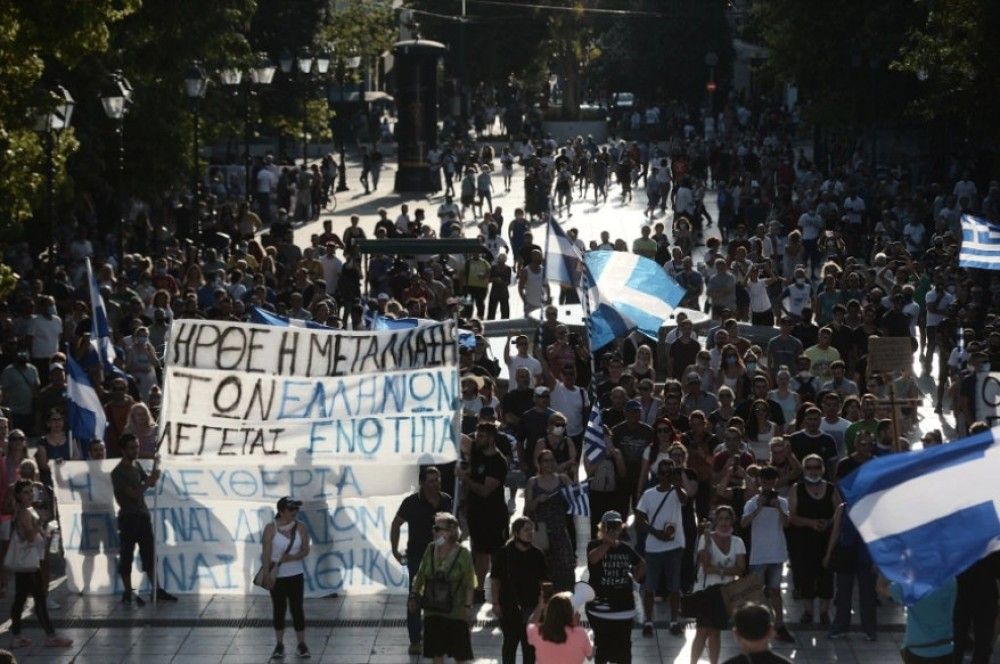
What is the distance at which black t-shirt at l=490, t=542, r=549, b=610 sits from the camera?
14344 millimetres

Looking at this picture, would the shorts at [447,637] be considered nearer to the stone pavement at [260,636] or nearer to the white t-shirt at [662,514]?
the stone pavement at [260,636]

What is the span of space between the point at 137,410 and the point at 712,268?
42.9 ft

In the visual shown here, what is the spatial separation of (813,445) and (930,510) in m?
6.31

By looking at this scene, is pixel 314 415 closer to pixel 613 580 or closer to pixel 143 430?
pixel 143 430

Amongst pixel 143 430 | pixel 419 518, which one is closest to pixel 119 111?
pixel 143 430

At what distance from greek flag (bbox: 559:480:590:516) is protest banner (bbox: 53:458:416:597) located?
143 cm

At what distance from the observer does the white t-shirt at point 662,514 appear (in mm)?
15750

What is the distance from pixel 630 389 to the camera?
63.5 ft

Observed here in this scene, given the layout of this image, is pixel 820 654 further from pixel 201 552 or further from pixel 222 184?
pixel 222 184

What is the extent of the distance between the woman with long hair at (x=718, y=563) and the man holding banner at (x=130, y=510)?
4654 mm

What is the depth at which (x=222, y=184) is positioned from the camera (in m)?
49.6

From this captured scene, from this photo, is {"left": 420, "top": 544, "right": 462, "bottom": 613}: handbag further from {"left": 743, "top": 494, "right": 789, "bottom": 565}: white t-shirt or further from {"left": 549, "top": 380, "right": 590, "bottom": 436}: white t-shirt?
{"left": 549, "top": 380, "right": 590, "bottom": 436}: white t-shirt

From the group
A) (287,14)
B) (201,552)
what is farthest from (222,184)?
(201,552)

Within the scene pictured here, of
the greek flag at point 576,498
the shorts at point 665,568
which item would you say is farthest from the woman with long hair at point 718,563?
the greek flag at point 576,498
